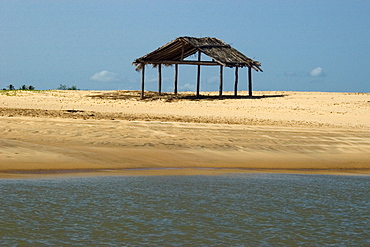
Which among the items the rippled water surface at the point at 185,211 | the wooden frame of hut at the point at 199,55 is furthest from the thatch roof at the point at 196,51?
the rippled water surface at the point at 185,211

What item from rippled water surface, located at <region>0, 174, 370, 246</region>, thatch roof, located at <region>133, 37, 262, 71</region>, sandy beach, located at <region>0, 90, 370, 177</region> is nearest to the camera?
rippled water surface, located at <region>0, 174, 370, 246</region>

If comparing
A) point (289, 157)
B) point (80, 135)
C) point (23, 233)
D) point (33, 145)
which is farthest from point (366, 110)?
point (23, 233)

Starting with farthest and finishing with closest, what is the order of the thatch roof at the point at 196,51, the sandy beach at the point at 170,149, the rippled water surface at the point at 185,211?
the thatch roof at the point at 196,51 → the sandy beach at the point at 170,149 → the rippled water surface at the point at 185,211

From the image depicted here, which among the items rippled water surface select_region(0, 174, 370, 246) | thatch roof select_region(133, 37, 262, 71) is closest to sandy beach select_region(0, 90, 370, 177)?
rippled water surface select_region(0, 174, 370, 246)

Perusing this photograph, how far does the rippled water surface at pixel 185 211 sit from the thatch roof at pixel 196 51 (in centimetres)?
2318

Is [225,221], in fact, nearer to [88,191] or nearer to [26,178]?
[88,191]

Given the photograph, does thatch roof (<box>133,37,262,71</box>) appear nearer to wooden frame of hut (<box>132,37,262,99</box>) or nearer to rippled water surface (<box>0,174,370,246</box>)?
wooden frame of hut (<box>132,37,262,99</box>)

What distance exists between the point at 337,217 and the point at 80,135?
23.3ft

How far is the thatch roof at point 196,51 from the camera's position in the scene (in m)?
32.3

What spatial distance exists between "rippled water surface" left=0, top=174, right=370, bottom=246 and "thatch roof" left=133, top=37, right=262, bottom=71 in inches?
913

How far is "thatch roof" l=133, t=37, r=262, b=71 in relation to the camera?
1272 inches

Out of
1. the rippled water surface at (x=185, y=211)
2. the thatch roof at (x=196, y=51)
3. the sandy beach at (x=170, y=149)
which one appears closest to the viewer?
the rippled water surface at (x=185, y=211)

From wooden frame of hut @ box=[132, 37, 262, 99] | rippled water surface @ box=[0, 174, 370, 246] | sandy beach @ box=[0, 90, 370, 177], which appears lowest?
rippled water surface @ box=[0, 174, 370, 246]

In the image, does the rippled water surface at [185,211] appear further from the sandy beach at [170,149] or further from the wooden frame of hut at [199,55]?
the wooden frame of hut at [199,55]
